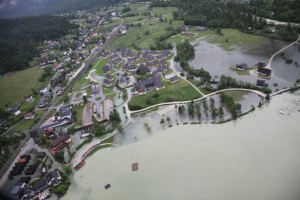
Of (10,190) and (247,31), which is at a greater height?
(247,31)

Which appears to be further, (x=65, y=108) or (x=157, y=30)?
(x=157, y=30)

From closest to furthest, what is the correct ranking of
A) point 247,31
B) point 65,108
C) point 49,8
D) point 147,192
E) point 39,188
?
1. point 147,192
2. point 39,188
3. point 65,108
4. point 247,31
5. point 49,8

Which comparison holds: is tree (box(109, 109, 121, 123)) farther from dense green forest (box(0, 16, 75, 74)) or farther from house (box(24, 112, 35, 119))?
dense green forest (box(0, 16, 75, 74))

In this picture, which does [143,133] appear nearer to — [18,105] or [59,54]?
[18,105]

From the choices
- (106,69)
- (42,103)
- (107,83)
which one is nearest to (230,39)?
(106,69)

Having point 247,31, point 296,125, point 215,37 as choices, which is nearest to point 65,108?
point 296,125

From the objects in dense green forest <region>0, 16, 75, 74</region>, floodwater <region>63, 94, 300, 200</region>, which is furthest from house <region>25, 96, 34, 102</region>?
floodwater <region>63, 94, 300, 200</region>

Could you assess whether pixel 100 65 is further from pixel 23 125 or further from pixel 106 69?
pixel 23 125
